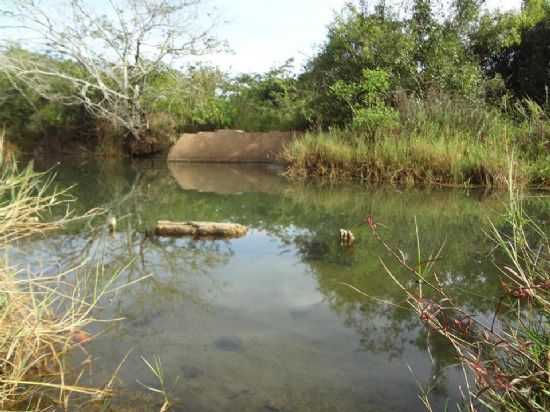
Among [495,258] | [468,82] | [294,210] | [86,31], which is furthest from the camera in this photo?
[86,31]

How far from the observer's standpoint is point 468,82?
33.6 ft

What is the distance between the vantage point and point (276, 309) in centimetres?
192

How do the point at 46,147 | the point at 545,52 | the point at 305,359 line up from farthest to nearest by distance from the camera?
the point at 46,147 < the point at 545,52 < the point at 305,359

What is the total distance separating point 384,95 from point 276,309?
27.3 feet

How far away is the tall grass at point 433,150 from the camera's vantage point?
21.2ft

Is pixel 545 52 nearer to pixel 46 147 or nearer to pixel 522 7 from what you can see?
pixel 522 7

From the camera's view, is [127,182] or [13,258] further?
[127,182]

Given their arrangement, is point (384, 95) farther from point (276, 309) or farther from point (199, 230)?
point (276, 309)

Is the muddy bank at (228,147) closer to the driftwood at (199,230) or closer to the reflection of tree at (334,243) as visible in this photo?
the reflection of tree at (334,243)

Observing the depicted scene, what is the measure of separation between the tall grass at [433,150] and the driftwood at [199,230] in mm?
4224

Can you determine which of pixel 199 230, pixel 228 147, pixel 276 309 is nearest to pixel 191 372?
pixel 276 309

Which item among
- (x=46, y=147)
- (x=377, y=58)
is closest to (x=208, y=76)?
(x=377, y=58)

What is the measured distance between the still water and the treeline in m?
3.77

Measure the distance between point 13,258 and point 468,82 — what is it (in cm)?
1037
